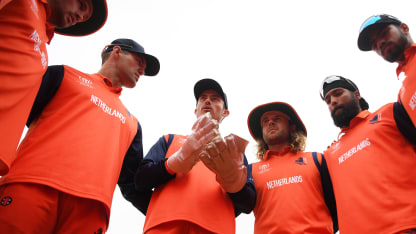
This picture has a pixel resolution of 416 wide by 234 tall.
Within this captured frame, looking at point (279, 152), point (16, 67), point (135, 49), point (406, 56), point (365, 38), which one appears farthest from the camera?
point (279, 152)

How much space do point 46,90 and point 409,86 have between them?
12.7ft

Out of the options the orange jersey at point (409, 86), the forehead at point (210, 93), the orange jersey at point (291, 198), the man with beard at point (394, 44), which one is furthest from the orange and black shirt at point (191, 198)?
the man with beard at point (394, 44)

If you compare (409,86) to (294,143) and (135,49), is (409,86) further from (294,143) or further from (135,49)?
(135,49)

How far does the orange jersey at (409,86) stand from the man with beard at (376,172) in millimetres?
302

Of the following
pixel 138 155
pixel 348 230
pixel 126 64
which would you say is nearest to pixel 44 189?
pixel 138 155

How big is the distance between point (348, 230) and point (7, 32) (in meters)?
3.68

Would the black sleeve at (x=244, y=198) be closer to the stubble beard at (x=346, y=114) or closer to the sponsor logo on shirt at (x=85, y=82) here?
the stubble beard at (x=346, y=114)

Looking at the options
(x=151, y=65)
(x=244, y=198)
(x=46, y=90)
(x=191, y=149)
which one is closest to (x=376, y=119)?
(x=244, y=198)

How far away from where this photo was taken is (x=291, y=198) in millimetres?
3619

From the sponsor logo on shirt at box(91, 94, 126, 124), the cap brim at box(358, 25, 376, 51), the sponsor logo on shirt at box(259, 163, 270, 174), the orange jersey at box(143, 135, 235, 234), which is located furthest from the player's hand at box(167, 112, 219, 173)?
the cap brim at box(358, 25, 376, 51)

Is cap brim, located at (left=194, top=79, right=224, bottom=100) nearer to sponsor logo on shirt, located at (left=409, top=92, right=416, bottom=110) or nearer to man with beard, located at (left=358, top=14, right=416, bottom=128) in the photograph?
man with beard, located at (left=358, top=14, right=416, bottom=128)

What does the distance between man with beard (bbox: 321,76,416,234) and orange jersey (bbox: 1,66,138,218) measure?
8.90 feet

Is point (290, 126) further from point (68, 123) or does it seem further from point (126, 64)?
point (68, 123)

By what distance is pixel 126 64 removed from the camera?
4.00 m
